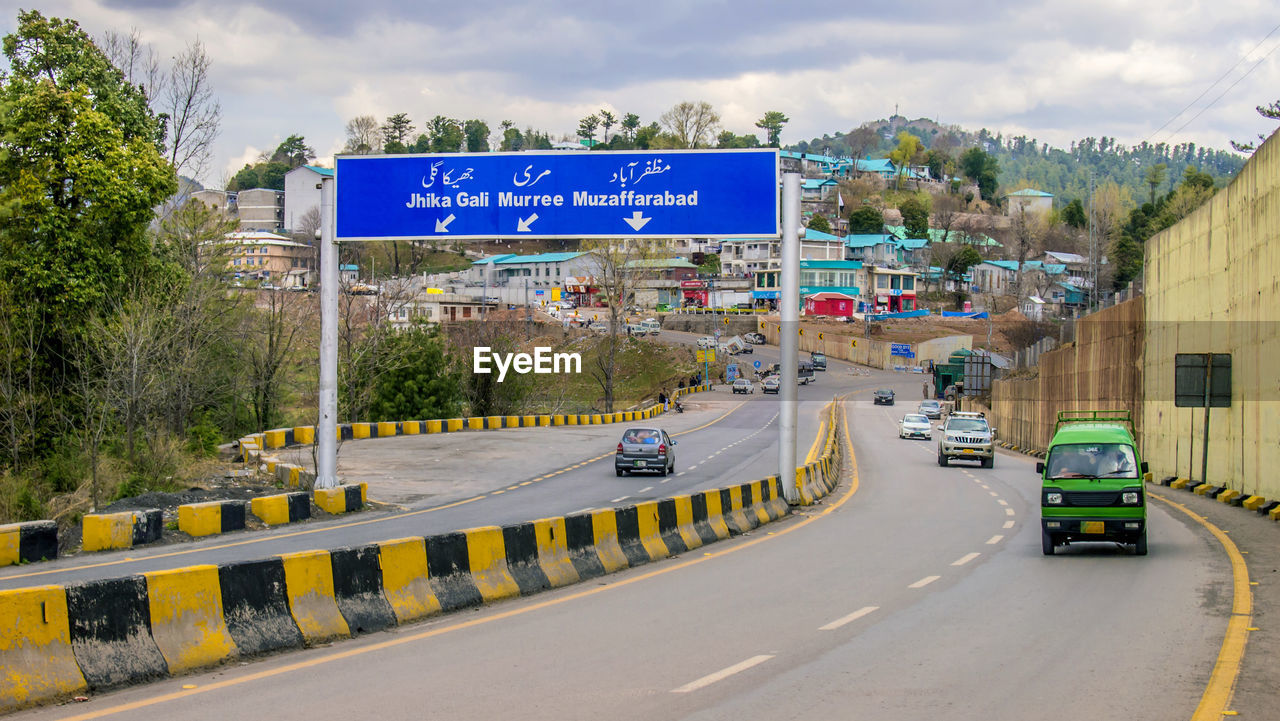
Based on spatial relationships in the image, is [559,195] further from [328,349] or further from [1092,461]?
[1092,461]

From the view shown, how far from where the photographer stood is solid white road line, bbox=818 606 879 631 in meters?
11.2

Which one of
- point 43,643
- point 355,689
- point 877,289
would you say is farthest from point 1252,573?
point 877,289

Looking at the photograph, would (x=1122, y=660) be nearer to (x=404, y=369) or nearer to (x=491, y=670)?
(x=491, y=670)

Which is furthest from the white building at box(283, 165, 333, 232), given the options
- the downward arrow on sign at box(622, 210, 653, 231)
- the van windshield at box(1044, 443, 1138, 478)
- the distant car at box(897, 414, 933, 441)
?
the van windshield at box(1044, 443, 1138, 478)

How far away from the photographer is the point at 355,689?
340 inches

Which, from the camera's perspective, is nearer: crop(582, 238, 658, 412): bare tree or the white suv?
the white suv

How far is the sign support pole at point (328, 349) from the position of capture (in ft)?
84.0

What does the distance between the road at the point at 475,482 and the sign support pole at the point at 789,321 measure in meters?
4.54

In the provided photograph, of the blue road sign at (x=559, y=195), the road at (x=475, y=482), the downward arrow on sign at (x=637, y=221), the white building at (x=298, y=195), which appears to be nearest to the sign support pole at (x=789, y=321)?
the blue road sign at (x=559, y=195)

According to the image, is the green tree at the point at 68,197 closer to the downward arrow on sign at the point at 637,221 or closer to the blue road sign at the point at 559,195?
the blue road sign at the point at 559,195

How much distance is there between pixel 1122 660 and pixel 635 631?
4.19m

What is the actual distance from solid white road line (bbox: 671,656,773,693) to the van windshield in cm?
938

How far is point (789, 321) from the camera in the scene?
23609 mm

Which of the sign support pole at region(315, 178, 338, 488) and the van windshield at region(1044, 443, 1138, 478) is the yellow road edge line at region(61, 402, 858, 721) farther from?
the sign support pole at region(315, 178, 338, 488)
